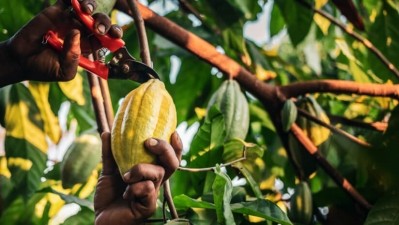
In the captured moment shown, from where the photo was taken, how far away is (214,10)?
6.72 ft

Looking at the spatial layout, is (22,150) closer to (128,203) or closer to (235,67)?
(235,67)

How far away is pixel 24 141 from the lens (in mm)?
1858

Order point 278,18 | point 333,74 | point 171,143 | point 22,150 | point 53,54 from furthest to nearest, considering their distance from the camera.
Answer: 1. point 333,74
2. point 278,18
3. point 22,150
4. point 53,54
5. point 171,143

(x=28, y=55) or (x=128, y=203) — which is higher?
(x=28, y=55)

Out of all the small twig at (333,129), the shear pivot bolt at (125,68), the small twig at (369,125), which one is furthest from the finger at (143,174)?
the small twig at (369,125)

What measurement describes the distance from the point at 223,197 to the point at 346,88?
31.8 inches

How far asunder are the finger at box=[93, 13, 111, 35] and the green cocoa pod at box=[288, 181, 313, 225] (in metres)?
0.80

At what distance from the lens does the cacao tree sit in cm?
160

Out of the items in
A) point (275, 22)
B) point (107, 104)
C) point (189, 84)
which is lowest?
point (189, 84)

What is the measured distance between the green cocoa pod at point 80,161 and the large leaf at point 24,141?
10cm

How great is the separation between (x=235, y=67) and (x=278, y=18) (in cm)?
68

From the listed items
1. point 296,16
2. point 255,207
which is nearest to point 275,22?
point 296,16

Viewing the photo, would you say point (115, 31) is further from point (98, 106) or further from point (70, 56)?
point (98, 106)

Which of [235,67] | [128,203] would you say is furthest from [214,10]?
[128,203]
